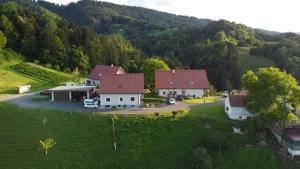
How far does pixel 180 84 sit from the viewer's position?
5803 cm

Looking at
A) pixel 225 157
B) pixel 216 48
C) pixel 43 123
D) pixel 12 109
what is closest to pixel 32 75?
pixel 12 109

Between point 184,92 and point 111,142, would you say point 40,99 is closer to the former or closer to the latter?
point 111,142

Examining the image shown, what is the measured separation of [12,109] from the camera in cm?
4762

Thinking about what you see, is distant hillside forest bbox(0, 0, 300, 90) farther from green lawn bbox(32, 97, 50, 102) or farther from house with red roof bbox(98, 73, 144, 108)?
house with red roof bbox(98, 73, 144, 108)

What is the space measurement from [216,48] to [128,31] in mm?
89180

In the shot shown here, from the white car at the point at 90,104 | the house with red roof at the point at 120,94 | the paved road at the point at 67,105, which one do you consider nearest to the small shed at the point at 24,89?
the paved road at the point at 67,105

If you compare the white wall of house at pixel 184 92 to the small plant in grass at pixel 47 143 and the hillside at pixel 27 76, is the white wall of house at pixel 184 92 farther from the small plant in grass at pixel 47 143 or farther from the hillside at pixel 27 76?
the hillside at pixel 27 76

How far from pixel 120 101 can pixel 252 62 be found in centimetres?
7807

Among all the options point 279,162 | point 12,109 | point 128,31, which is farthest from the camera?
point 128,31

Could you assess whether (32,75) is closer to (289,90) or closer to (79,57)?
(79,57)

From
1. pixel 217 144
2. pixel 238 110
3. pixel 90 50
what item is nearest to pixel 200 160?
pixel 217 144

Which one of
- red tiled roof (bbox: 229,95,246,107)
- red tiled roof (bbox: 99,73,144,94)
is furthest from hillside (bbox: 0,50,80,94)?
red tiled roof (bbox: 229,95,246,107)

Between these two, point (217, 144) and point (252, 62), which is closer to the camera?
point (217, 144)

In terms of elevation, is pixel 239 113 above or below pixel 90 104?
below
